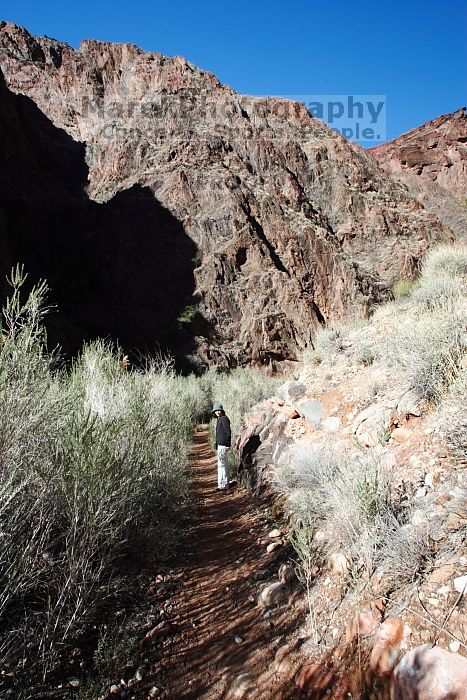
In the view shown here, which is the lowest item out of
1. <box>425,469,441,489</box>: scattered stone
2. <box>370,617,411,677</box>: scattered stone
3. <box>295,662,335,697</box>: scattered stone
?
<box>295,662,335,697</box>: scattered stone

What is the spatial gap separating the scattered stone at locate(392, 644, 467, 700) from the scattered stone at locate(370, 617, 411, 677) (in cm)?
7

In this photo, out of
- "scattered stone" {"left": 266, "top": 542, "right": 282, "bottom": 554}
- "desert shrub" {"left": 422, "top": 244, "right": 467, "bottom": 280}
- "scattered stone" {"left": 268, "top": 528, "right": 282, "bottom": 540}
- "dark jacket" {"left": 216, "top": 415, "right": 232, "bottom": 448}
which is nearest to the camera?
"scattered stone" {"left": 266, "top": 542, "right": 282, "bottom": 554}

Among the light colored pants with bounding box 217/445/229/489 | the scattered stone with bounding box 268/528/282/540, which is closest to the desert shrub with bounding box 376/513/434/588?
the scattered stone with bounding box 268/528/282/540

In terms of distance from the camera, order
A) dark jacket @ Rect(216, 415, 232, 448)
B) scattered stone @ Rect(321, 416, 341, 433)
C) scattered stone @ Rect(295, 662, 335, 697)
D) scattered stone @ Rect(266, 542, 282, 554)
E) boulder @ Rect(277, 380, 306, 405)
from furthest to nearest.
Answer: dark jacket @ Rect(216, 415, 232, 448) → boulder @ Rect(277, 380, 306, 405) → scattered stone @ Rect(321, 416, 341, 433) → scattered stone @ Rect(266, 542, 282, 554) → scattered stone @ Rect(295, 662, 335, 697)

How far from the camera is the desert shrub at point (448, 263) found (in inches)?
273

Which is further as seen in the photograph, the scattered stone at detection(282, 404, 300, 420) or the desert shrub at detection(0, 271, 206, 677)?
the scattered stone at detection(282, 404, 300, 420)

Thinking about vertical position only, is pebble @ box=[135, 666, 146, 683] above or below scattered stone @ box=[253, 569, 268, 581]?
above

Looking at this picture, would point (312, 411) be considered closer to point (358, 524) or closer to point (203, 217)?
point (358, 524)

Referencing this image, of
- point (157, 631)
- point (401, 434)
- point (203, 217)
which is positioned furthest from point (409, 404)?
point (203, 217)

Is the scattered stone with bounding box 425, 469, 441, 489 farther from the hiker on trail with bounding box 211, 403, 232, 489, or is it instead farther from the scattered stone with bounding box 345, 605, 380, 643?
the hiker on trail with bounding box 211, 403, 232, 489

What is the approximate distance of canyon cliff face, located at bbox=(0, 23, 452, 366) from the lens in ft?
76.3

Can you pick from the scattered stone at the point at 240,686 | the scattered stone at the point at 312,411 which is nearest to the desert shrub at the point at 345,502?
the scattered stone at the point at 240,686

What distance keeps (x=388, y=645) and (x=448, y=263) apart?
6991mm

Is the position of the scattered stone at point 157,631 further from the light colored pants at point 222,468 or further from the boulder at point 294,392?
the boulder at point 294,392
